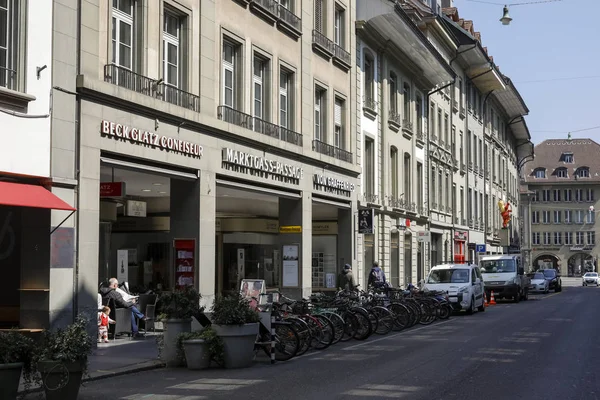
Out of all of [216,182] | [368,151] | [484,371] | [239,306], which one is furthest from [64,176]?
[368,151]

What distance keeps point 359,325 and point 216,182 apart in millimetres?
5298

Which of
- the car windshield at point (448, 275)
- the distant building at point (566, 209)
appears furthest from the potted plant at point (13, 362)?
the distant building at point (566, 209)

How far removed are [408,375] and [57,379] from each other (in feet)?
16.8

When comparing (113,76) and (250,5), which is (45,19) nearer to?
(113,76)

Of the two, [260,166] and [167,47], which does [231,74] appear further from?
[167,47]

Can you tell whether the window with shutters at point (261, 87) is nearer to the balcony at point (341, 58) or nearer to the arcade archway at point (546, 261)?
the balcony at point (341, 58)

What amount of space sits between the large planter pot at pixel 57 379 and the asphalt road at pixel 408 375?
2.89 ft

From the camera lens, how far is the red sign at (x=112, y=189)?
1992 centimetres

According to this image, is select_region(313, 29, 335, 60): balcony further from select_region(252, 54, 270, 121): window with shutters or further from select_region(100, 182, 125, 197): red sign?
select_region(100, 182, 125, 197): red sign

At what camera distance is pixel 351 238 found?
33094mm

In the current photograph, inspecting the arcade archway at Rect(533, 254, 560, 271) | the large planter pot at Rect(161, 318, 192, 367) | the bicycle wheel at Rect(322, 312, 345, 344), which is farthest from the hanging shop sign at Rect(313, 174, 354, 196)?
the arcade archway at Rect(533, 254, 560, 271)

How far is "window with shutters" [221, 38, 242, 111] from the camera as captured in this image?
24147 mm

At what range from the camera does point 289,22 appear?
91.2 feet

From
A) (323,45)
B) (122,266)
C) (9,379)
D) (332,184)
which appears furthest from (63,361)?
(323,45)
